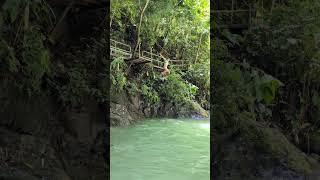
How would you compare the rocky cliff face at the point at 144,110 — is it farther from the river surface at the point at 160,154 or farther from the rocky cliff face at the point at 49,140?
→ the rocky cliff face at the point at 49,140

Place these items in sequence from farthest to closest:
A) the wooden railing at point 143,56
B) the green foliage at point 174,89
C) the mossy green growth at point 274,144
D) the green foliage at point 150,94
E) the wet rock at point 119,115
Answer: the green foliage at point 174,89
the green foliage at point 150,94
the wooden railing at point 143,56
the wet rock at point 119,115
the mossy green growth at point 274,144

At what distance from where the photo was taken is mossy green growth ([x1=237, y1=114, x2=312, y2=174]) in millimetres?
1517

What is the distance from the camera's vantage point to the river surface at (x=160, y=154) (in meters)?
3.36

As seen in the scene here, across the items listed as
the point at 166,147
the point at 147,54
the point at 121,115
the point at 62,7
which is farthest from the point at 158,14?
the point at 62,7

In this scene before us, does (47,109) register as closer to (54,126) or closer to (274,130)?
(54,126)

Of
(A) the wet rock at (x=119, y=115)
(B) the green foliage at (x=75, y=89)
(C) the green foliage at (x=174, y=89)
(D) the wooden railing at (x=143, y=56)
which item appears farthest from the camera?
(C) the green foliage at (x=174, y=89)

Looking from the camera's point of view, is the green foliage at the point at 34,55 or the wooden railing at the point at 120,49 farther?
the wooden railing at the point at 120,49

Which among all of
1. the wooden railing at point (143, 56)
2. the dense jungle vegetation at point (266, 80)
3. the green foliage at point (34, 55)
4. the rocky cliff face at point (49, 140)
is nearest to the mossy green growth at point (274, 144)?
the dense jungle vegetation at point (266, 80)

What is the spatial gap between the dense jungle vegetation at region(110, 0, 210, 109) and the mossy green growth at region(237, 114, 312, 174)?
5.37 meters

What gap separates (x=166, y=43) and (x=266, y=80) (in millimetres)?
7353

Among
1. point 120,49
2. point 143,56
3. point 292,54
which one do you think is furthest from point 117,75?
point 292,54

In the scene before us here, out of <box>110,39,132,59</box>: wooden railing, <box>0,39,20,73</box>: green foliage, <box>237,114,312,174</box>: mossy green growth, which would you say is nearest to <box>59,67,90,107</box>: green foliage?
<box>0,39,20,73</box>: green foliage

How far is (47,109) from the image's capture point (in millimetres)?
1697

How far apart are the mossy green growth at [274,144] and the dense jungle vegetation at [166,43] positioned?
537 centimetres
